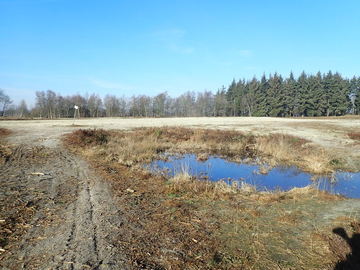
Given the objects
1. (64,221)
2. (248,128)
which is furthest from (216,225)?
(248,128)

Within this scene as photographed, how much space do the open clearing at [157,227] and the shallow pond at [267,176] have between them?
314cm

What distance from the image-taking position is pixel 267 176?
13.1m

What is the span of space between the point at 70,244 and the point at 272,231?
4.10 m

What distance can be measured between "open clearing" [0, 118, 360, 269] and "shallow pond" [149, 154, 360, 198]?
314 centimetres

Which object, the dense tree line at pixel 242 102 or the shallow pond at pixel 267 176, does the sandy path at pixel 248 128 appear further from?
the dense tree line at pixel 242 102

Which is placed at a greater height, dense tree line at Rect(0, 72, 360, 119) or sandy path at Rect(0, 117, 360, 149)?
dense tree line at Rect(0, 72, 360, 119)

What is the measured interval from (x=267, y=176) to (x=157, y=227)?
9.08 m

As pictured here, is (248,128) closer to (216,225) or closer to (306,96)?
(216,225)

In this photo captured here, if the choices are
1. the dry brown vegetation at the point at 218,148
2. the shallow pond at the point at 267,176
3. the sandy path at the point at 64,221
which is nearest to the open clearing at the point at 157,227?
the sandy path at the point at 64,221

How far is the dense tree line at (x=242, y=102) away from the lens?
7969 cm

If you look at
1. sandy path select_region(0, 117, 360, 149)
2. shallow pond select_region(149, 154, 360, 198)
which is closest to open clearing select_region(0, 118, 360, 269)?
shallow pond select_region(149, 154, 360, 198)

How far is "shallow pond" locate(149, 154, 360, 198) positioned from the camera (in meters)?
10.8

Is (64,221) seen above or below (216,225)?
above

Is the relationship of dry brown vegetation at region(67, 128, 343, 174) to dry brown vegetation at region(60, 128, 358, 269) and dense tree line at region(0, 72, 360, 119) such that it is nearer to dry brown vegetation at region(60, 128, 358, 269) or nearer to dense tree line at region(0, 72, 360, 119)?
dry brown vegetation at region(60, 128, 358, 269)
